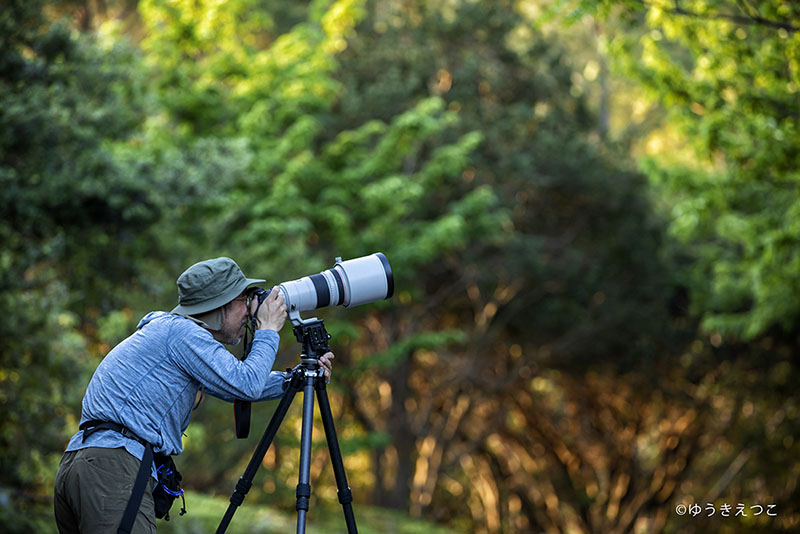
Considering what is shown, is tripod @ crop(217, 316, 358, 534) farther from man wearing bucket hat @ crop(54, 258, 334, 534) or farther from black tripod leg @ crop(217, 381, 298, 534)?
man wearing bucket hat @ crop(54, 258, 334, 534)

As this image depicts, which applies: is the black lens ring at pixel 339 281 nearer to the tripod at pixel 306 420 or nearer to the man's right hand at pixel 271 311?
the tripod at pixel 306 420

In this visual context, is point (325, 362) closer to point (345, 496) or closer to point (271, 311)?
point (271, 311)

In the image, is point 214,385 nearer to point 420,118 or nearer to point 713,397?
point 420,118

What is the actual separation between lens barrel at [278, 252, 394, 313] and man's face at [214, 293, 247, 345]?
0.19m

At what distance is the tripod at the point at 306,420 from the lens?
364cm

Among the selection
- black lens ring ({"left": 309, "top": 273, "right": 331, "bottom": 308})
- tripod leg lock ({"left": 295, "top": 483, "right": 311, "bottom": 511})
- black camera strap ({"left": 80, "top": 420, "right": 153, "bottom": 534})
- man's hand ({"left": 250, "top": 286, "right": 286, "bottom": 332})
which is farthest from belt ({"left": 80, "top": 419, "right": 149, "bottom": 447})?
black lens ring ({"left": 309, "top": 273, "right": 331, "bottom": 308})

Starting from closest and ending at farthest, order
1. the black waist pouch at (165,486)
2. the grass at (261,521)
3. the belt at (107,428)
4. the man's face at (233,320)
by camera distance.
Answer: the belt at (107,428), the black waist pouch at (165,486), the man's face at (233,320), the grass at (261,521)

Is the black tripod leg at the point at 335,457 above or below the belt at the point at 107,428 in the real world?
below

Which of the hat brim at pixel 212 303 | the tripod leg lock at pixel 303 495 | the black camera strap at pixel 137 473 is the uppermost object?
the hat brim at pixel 212 303

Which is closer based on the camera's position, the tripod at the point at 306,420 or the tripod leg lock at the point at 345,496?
the tripod at the point at 306,420

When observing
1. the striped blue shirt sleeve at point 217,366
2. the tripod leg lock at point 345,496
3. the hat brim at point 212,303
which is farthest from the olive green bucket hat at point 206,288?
the tripod leg lock at point 345,496

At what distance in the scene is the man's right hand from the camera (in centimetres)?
352

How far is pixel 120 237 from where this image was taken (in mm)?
8398

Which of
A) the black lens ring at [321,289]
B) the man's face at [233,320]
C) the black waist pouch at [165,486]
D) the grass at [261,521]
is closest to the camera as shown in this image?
the black waist pouch at [165,486]
